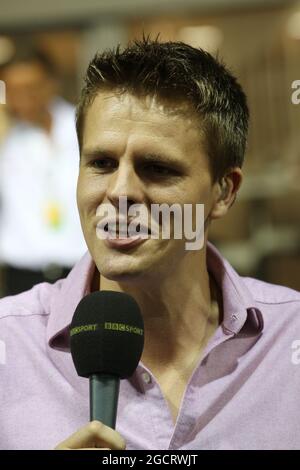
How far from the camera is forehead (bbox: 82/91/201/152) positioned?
1.27 meters

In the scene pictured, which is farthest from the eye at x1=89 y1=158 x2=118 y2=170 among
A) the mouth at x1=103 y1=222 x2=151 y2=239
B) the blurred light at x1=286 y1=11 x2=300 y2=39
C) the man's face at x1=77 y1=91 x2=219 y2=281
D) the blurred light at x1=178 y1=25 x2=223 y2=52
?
the blurred light at x1=286 y1=11 x2=300 y2=39

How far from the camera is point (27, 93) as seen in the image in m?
3.32

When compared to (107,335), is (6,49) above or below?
above

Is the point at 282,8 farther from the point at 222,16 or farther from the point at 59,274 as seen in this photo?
the point at 59,274

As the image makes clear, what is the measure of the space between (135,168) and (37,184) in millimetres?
2051

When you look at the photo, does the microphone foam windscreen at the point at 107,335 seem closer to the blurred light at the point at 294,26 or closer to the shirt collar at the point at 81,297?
the shirt collar at the point at 81,297

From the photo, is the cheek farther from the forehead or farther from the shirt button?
the shirt button

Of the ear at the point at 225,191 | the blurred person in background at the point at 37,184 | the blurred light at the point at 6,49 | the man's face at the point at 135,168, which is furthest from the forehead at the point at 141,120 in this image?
the blurred light at the point at 6,49

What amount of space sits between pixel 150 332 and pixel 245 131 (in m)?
0.43

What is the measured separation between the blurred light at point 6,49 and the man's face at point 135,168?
8.03 ft

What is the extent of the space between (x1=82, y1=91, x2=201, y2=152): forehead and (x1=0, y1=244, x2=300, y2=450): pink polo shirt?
0.25 meters

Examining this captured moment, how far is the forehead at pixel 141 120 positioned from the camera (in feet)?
4.15

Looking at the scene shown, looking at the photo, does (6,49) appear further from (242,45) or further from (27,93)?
(242,45)

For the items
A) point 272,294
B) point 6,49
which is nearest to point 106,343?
point 272,294
